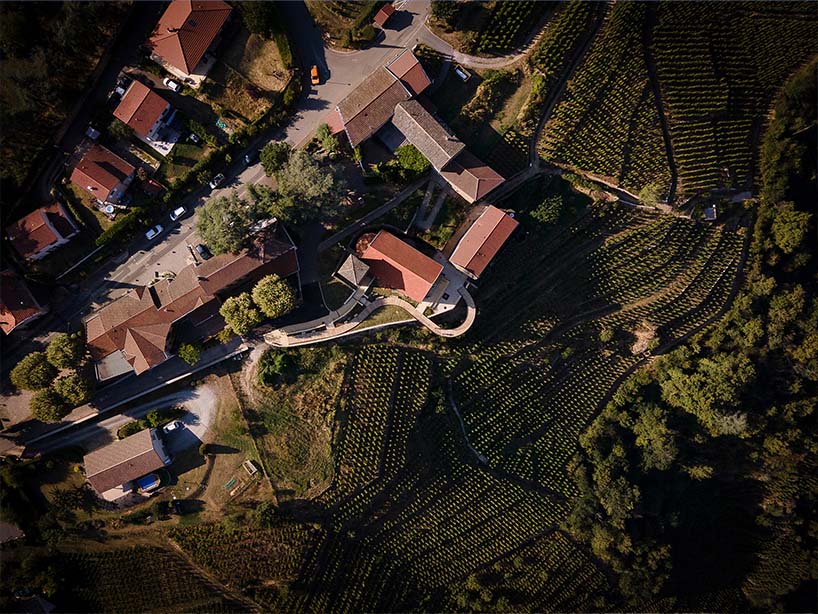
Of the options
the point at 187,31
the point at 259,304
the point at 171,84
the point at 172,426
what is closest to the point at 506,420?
the point at 259,304

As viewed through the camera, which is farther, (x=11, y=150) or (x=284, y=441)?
(x=284, y=441)

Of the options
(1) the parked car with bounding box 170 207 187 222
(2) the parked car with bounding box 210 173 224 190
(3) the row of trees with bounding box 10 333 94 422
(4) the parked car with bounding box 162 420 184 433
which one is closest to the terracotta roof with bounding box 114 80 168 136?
(2) the parked car with bounding box 210 173 224 190

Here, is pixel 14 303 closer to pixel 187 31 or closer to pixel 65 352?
pixel 65 352

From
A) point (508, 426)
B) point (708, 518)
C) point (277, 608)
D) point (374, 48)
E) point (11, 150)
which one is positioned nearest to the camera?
point (11, 150)

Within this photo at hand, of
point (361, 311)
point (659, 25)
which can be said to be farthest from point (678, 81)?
A: point (361, 311)

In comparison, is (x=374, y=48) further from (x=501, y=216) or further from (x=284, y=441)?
(x=284, y=441)

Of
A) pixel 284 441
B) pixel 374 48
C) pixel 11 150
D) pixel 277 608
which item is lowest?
pixel 277 608

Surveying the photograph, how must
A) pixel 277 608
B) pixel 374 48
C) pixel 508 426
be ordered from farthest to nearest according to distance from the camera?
1. pixel 508 426
2. pixel 277 608
3. pixel 374 48

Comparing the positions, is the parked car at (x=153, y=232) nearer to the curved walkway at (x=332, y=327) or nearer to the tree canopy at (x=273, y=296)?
the tree canopy at (x=273, y=296)
